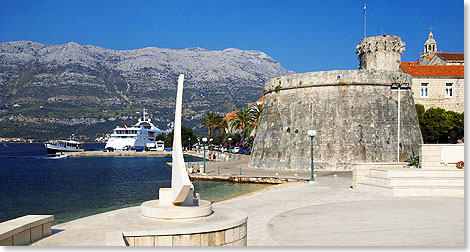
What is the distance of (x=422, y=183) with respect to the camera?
17234 millimetres

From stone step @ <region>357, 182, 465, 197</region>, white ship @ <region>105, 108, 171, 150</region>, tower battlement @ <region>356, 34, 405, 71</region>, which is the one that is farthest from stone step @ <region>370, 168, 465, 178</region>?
white ship @ <region>105, 108, 171, 150</region>

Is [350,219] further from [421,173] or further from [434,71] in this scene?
[434,71]

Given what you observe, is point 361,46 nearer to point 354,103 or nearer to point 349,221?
point 354,103

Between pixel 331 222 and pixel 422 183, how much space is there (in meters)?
7.02

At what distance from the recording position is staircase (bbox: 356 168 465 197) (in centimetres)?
1652

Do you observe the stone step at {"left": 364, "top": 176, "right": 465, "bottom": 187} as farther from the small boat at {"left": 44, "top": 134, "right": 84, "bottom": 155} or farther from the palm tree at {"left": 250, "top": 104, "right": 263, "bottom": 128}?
the small boat at {"left": 44, "top": 134, "right": 84, "bottom": 155}

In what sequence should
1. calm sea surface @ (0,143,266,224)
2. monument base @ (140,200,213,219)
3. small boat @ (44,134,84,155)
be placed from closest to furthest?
monument base @ (140,200,213,219), calm sea surface @ (0,143,266,224), small boat @ (44,134,84,155)

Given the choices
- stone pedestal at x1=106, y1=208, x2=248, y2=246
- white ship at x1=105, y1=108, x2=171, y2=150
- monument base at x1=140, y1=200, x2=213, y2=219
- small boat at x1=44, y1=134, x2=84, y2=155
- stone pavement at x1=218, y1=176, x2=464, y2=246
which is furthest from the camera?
white ship at x1=105, y1=108, x2=171, y2=150

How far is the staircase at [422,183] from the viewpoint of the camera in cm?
1652

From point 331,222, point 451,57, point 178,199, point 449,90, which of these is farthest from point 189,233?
point 451,57

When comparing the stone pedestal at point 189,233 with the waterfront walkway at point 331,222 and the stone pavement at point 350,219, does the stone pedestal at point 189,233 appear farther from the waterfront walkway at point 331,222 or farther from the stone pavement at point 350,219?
the stone pavement at point 350,219

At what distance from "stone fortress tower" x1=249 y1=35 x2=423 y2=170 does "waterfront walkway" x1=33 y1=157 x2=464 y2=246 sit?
43.7ft

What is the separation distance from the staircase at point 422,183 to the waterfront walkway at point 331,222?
0.64 meters

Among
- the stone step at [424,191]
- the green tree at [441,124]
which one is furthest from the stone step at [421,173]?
the green tree at [441,124]
